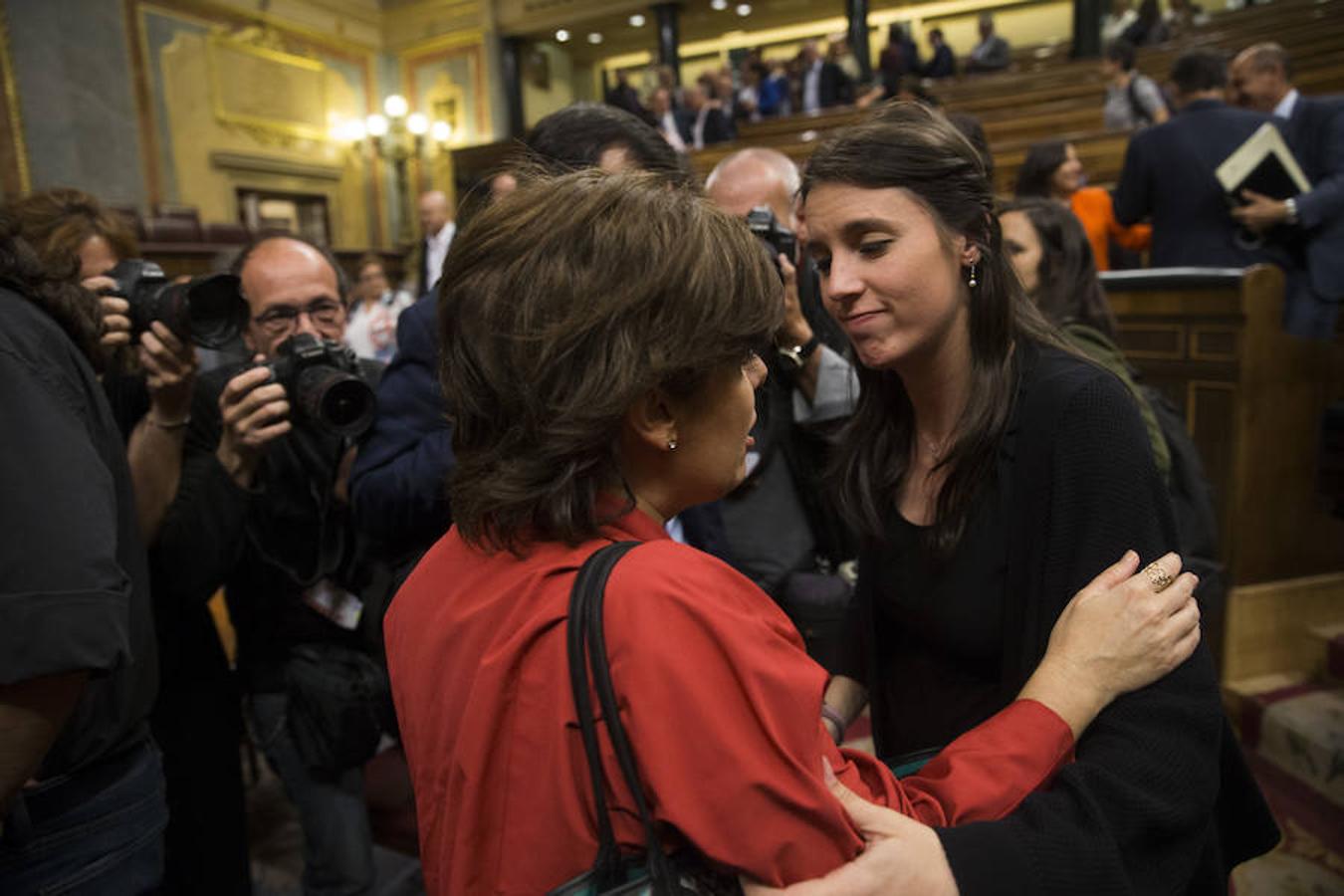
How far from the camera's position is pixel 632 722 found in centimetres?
56

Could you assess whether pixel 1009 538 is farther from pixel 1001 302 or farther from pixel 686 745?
pixel 686 745

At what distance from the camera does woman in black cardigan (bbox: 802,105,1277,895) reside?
84cm

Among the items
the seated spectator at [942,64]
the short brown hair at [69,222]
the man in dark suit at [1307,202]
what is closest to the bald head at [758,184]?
the short brown hair at [69,222]

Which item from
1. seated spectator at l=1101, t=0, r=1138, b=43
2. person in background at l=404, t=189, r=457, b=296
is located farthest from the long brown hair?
seated spectator at l=1101, t=0, r=1138, b=43

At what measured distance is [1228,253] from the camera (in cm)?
293

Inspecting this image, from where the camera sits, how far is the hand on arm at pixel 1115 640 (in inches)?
32.4

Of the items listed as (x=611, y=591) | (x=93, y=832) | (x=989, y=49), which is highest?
(x=989, y=49)

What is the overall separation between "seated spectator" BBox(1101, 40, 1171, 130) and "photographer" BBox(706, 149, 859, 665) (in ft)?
17.0

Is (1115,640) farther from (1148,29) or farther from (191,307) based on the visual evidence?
(1148,29)

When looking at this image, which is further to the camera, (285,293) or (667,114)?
(667,114)

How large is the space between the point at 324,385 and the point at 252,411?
131mm

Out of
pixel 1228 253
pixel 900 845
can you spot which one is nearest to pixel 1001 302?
pixel 900 845

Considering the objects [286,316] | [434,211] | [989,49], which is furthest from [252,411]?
[989,49]

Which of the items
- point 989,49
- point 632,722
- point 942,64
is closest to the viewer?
point 632,722
